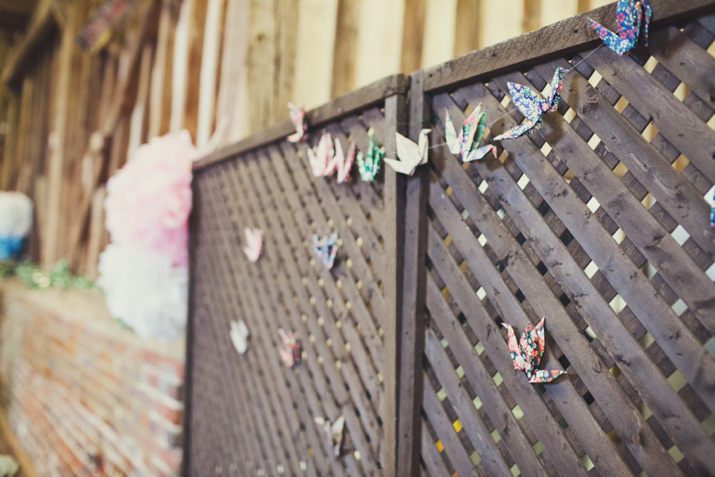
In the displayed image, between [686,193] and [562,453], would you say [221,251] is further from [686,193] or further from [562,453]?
[686,193]

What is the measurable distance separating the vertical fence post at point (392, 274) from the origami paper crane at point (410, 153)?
0.12 feet

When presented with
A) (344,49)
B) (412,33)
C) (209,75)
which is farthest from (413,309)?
(209,75)

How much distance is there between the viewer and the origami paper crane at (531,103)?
859mm

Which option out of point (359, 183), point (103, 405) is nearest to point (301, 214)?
point (359, 183)

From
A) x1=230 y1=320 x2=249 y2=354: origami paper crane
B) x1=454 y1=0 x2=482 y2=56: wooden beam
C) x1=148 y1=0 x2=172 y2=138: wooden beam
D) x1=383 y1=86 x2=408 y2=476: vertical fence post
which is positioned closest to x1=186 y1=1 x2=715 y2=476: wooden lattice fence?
x1=383 y1=86 x2=408 y2=476: vertical fence post

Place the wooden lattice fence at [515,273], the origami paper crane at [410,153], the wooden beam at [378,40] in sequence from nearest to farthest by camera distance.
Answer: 1. the wooden lattice fence at [515,273]
2. the origami paper crane at [410,153]
3. the wooden beam at [378,40]

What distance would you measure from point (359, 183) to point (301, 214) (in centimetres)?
35

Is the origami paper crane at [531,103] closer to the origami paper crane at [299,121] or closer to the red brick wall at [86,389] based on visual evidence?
the origami paper crane at [299,121]

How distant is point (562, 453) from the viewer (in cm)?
89

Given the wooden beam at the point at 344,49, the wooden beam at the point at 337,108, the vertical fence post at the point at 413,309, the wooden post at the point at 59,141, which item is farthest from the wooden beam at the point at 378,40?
the wooden post at the point at 59,141

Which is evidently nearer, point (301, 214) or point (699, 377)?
point (699, 377)

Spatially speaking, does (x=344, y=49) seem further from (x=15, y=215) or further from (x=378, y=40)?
(x=15, y=215)

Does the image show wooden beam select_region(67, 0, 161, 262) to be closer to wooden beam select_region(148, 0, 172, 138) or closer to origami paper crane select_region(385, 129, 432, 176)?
wooden beam select_region(148, 0, 172, 138)

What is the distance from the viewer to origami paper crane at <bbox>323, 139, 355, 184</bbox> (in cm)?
135
